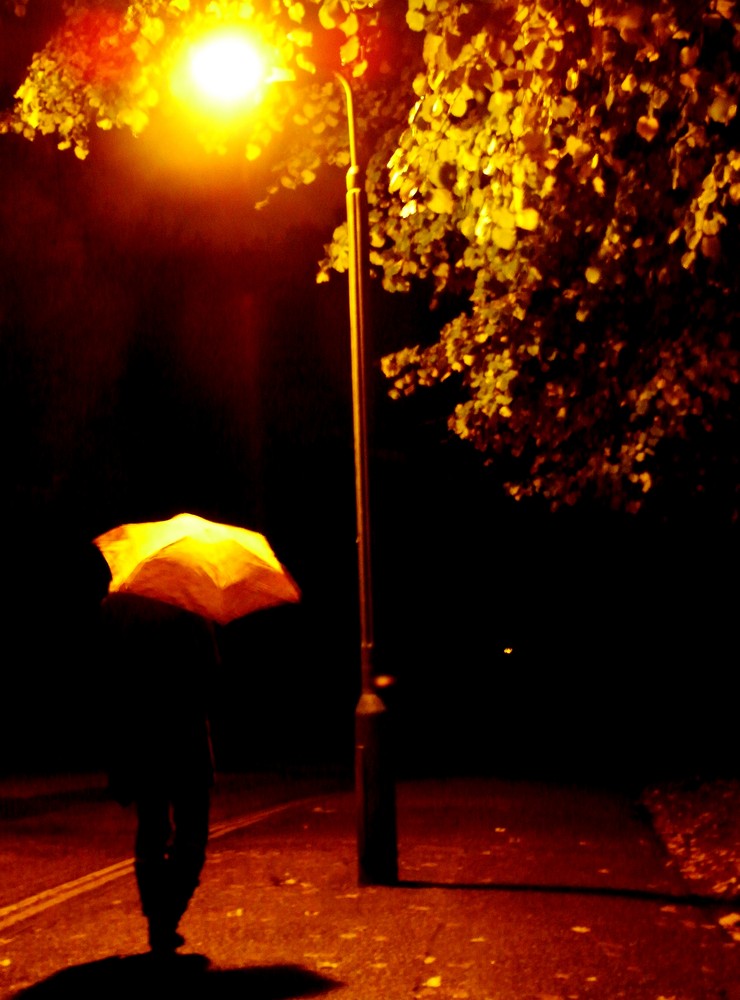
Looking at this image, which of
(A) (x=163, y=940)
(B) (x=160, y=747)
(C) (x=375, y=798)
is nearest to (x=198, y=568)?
(B) (x=160, y=747)

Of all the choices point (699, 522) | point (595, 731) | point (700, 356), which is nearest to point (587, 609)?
point (595, 731)

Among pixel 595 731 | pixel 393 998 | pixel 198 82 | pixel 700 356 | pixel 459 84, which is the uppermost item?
pixel 198 82

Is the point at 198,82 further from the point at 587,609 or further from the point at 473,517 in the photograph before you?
the point at 587,609

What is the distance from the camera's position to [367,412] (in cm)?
916

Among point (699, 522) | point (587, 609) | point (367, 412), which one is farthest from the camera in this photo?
point (587, 609)

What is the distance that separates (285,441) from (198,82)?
79.0ft

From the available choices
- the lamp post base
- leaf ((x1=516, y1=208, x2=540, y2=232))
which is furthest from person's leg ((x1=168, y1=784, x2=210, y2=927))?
leaf ((x1=516, y1=208, x2=540, y2=232))

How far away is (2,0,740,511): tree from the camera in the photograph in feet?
22.5

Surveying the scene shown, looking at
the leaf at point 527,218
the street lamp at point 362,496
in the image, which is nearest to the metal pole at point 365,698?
the street lamp at point 362,496

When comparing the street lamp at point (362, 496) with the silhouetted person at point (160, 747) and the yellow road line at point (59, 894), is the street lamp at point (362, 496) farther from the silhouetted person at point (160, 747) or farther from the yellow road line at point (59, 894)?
the silhouetted person at point (160, 747)

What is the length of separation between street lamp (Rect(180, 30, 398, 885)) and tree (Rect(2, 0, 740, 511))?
264mm

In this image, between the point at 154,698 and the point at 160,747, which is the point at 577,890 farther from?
the point at 154,698

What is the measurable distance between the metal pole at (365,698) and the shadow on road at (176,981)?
213 centimetres

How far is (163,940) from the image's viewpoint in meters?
6.57
